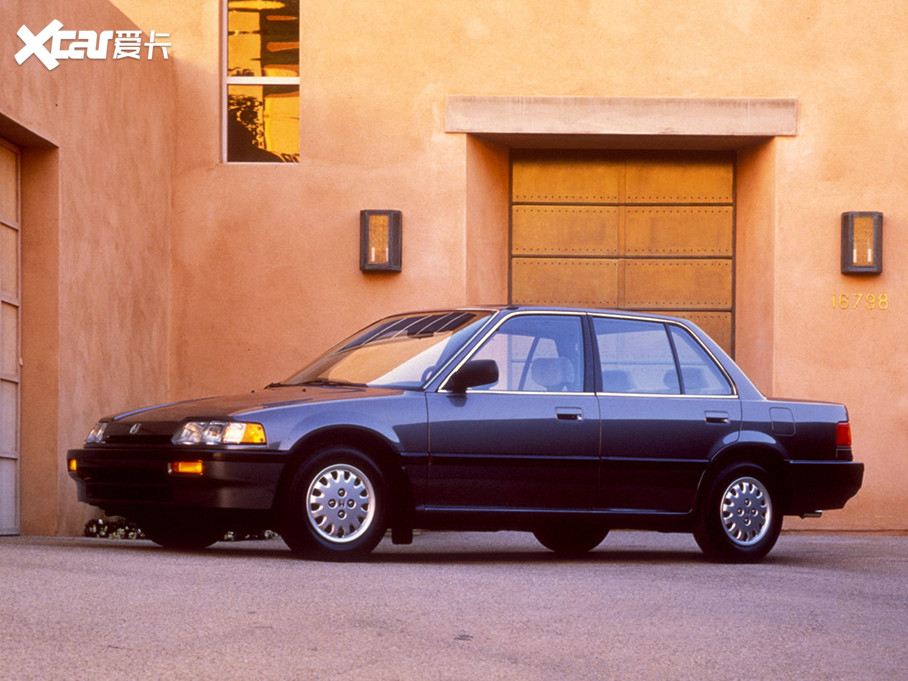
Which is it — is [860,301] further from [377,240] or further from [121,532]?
[121,532]

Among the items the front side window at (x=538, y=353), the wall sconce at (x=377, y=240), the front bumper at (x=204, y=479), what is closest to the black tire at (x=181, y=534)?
the front bumper at (x=204, y=479)

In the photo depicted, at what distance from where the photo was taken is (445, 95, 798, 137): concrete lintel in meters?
15.6

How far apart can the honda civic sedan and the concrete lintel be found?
5406 millimetres

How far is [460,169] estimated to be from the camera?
15516 mm

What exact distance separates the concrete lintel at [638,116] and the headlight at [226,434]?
23.9ft

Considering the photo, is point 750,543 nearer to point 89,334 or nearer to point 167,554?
point 167,554

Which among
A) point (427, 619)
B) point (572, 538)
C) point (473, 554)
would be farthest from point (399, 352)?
point (427, 619)

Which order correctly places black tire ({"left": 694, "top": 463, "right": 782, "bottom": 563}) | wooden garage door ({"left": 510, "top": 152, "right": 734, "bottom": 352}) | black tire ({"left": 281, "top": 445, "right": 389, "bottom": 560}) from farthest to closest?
wooden garage door ({"left": 510, "top": 152, "right": 734, "bottom": 352}) → black tire ({"left": 694, "top": 463, "right": 782, "bottom": 563}) → black tire ({"left": 281, "top": 445, "right": 389, "bottom": 560})

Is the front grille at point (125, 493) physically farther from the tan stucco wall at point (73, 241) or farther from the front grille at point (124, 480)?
the tan stucco wall at point (73, 241)

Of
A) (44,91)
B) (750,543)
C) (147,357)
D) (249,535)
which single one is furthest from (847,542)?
(44,91)

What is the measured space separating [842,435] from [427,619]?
16.2ft

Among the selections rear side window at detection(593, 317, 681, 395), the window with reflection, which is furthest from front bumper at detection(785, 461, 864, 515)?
the window with reflection

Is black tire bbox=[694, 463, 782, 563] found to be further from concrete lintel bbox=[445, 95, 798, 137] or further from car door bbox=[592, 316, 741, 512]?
concrete lintel bbox=[445, 95, 798, 137]

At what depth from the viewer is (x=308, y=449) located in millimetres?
8891
